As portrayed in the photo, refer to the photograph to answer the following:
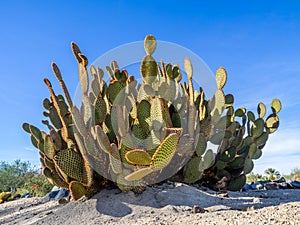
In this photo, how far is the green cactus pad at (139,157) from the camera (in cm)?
267

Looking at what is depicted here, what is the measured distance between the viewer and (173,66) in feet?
13.3

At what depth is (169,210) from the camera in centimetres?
268

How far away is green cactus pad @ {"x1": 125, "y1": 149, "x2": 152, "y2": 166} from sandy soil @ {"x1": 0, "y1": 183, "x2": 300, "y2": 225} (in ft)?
1.23

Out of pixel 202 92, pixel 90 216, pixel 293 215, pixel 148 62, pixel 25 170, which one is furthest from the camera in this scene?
pixel 25 170

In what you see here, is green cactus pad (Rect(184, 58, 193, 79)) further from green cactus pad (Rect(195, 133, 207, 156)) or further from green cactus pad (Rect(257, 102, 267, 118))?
green cactus pad (Rect(257, 102, 267, 118))

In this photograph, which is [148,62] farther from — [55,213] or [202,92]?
[55,213]

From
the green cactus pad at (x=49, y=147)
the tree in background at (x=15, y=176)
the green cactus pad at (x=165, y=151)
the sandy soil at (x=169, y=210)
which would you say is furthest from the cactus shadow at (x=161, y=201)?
the tree in background at (x=15, y=176)

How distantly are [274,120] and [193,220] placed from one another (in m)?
3.20

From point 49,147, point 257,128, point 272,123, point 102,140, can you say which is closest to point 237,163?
point 257,128

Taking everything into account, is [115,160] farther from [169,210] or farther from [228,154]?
[228,154]

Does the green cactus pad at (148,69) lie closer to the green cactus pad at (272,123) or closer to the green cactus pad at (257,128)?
the green cactus pad at (257,128)

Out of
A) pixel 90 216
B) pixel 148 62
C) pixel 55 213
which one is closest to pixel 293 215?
pixel 90 216

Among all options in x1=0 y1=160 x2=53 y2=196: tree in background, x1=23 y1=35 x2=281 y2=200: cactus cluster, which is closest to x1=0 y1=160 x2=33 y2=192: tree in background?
x1=0 y1=160 x2=53 y2=196: tree in background

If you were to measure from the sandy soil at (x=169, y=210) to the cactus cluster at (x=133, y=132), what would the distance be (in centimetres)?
13
